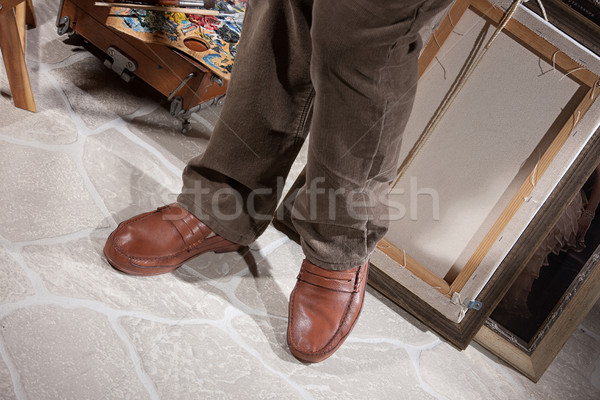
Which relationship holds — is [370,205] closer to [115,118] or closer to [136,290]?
[136,290]

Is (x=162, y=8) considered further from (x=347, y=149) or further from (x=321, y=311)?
(x=321, y=311)

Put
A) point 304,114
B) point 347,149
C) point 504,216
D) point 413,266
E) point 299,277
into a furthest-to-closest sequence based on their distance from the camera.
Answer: point 413,266, point 504,216, point 299,277, point 304,114, point 347,149

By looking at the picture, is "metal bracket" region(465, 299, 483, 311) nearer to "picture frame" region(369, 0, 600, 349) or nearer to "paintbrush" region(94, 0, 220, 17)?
"picture frame" region(369, 0, 600, 349)

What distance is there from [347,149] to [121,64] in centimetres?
109

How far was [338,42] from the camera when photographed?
3.07 feet

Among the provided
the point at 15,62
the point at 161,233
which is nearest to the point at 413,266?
the point at 161,233

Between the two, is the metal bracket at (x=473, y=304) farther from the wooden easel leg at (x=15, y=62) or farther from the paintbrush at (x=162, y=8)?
the wooden easel leg at (x=15, y=62)

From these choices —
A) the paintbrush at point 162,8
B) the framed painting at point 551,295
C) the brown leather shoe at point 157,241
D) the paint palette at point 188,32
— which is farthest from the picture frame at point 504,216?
the paintbrush at point 162,8

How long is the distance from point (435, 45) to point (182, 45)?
0.80 metres

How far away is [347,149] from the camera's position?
1.07 metres

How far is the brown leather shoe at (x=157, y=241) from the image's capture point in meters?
1.31

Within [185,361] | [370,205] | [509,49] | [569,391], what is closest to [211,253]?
[185,361]

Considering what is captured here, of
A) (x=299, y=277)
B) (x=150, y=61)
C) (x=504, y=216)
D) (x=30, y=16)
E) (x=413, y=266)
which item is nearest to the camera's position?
(x=299, y=277)

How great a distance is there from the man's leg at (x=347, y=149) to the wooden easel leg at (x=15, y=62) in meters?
0.96
